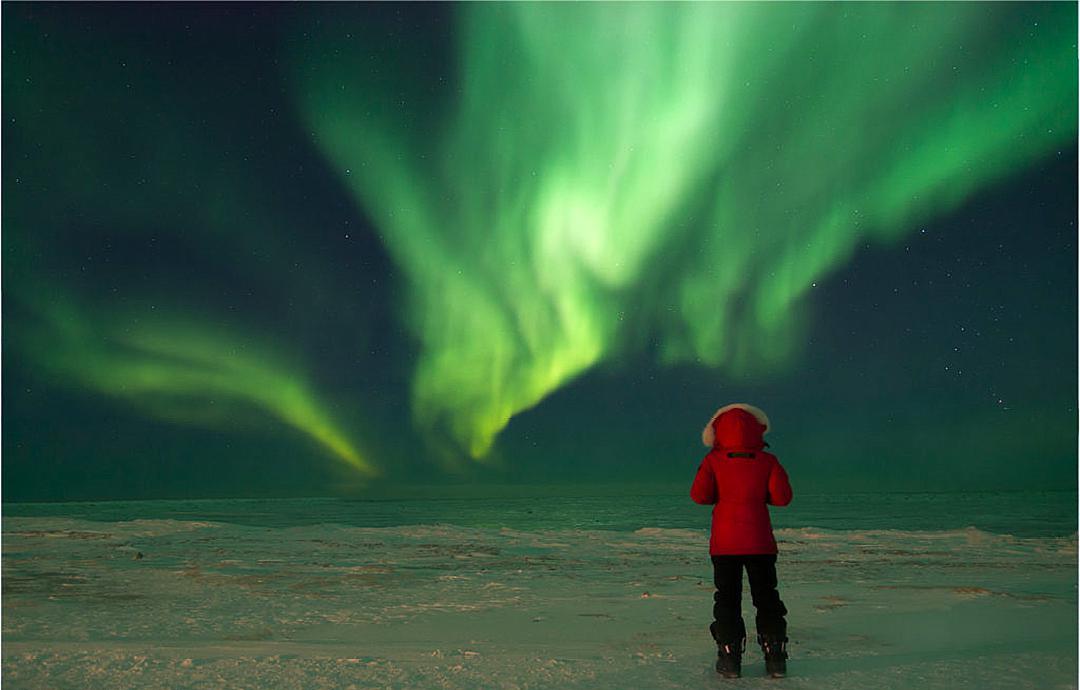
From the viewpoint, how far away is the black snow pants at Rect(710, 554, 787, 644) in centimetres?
539

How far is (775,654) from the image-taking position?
5340 mm

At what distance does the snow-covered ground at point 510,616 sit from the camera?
17.9 ft

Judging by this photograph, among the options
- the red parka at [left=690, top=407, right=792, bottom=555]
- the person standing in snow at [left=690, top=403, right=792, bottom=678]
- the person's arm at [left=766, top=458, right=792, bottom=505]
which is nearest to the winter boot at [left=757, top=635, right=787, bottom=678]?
the person standing in snow at [left=690, top=403, right=792, bottom=678]

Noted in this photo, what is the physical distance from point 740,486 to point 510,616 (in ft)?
11.0

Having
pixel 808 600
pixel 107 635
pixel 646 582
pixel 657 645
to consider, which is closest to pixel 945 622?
pixel 808 600

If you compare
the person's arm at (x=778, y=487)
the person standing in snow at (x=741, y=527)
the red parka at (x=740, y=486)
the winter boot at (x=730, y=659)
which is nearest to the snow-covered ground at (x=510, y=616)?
the winter boot at (x=730, y=659)

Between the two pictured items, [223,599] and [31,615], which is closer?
[31,615]

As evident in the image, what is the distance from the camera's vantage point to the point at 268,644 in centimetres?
659

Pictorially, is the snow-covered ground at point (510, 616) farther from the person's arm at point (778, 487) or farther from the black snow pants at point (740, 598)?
the person's arm at point (778, 487)

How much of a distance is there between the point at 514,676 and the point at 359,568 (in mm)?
7900

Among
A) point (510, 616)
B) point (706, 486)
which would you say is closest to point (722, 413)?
point (706, 486)

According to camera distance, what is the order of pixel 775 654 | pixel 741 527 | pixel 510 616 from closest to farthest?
1. pixel 775 654
2. pixel 741 527
3. pixel 510 616

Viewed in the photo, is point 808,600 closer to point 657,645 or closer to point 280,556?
point 657,645

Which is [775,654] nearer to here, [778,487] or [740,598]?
[740,598]
